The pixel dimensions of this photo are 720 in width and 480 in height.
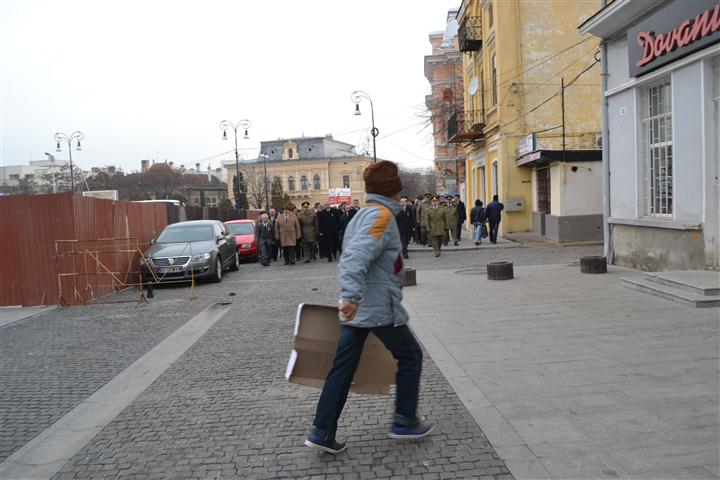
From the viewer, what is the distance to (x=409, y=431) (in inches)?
166

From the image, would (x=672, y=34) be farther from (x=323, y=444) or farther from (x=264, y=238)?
(x=264, y=238)

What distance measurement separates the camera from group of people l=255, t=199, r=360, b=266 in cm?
1905

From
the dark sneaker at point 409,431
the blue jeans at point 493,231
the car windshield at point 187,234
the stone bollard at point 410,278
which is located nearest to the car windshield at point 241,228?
the car windshield at point 187,234

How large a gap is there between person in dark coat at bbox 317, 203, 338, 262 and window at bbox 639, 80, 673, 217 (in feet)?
32.2

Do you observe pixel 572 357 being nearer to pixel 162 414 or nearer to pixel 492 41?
pixel 162 414

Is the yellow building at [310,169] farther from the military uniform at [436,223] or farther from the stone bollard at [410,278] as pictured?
the stone bollard at [410,278]

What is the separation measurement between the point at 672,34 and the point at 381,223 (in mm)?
9050

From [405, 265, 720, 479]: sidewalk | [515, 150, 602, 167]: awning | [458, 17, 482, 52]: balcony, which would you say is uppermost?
[458, 17, 482, 52]: balcony

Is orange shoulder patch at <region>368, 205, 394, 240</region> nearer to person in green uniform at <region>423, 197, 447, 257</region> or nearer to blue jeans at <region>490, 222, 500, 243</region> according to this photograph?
person in green uniform at <region>423, 197, 447, 257</region>

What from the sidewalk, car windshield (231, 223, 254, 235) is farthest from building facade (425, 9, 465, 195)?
the sidewalk

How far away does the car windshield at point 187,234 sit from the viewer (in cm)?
1647

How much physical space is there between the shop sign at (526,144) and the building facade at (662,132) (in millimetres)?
8762

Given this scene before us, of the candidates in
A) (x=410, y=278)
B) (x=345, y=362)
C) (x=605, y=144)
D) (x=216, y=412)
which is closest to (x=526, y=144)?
(x=605, y=144)

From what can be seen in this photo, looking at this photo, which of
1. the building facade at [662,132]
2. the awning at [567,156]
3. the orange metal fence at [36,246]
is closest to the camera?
the building facade at [662,132]
